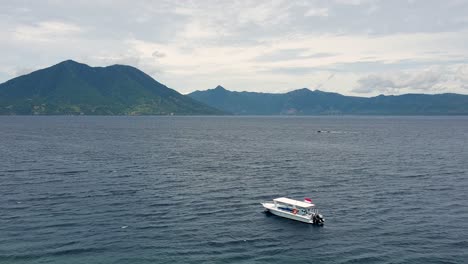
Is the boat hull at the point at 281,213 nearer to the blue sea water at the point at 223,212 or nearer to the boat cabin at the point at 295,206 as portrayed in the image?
the boat cabin at the point at 295,206

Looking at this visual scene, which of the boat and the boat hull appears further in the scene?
the boat hull

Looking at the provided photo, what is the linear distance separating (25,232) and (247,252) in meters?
40.6

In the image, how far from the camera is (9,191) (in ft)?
334

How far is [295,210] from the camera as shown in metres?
86.1

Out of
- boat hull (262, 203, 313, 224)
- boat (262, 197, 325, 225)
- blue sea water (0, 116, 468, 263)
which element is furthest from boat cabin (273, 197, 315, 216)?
blue sea water (0, 116, 468, 263)

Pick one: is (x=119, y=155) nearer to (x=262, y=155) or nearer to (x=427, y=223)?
(x=262, y=155)

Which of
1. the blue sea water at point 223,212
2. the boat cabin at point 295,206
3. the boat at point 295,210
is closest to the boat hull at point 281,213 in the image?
the boat at point 295,210

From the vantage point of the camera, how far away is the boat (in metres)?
81.4

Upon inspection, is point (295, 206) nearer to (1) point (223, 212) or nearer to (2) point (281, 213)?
(2) point (281, 213)

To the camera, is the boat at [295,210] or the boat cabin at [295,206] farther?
the boat cabin at [295,206]

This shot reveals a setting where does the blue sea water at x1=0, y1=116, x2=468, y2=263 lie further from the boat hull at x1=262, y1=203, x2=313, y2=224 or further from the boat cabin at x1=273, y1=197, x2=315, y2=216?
the boat cabin at x1=273, y1=197, x2=315, y2=216

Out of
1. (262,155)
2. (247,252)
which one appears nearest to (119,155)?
(262,155)

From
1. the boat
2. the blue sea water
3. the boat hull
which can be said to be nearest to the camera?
the blue sea water

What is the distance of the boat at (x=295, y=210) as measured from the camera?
81.4m
